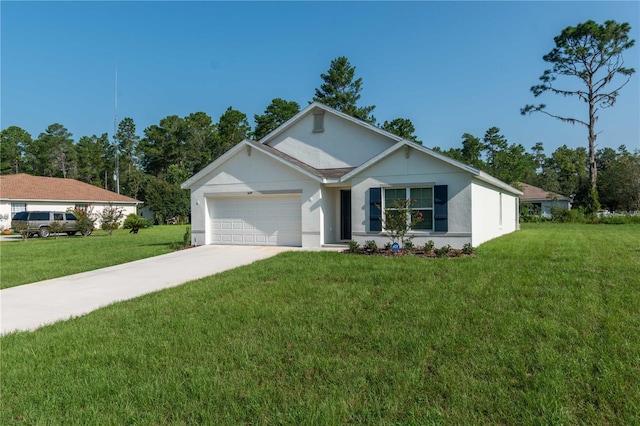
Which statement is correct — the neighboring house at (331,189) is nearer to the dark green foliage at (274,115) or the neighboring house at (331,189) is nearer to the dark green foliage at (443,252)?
the dark green foliage at (443,252)

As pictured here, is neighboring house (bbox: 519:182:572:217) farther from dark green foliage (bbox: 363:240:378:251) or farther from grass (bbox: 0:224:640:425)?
grass (bbox: 0:224:640:425)

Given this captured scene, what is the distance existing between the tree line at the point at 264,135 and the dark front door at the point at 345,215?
26.4m

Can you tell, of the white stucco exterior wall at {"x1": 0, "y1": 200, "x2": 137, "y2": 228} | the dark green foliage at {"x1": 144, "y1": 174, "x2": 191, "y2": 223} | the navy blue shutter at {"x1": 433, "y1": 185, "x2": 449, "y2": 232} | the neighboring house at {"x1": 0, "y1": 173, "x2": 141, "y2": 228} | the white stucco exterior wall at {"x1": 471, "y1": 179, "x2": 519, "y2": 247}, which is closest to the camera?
the navy blue shutter at {"x1": 433, "y1": 185, "x2": 449, "y2": 232}

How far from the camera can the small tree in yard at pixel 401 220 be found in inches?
469

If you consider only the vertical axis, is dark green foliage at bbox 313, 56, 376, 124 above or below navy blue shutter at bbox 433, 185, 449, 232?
above

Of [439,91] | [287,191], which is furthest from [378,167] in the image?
[439,91]

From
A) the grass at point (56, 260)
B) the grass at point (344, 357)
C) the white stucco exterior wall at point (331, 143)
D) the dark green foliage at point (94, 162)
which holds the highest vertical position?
the dark green foliage at point (94, 162)

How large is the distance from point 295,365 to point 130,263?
933cm

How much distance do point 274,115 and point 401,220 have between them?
119 feet

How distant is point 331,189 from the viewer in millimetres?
14664

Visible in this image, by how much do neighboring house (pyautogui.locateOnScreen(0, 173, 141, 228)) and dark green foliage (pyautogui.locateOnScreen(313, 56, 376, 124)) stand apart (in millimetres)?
23826

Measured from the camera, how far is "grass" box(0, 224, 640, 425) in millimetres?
3016

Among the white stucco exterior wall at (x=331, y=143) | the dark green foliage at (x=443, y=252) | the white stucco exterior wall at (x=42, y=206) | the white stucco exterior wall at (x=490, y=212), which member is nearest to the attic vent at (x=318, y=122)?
the white stucco exterior wall at (x=331, y=143)

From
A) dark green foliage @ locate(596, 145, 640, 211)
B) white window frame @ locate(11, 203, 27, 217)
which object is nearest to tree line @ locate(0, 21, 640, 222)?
dark green foliage @ locate(596, 145, 640, 211)
